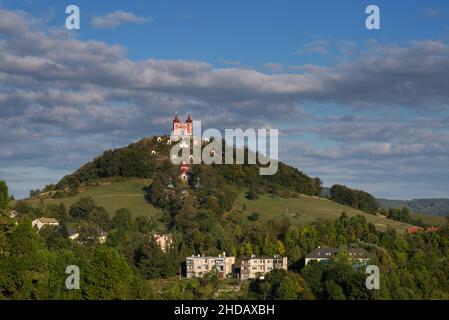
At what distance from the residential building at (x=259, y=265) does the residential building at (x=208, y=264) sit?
2463mm

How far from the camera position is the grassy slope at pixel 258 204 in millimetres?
140125

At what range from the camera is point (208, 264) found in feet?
345

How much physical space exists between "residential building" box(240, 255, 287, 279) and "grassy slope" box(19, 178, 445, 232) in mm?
26287

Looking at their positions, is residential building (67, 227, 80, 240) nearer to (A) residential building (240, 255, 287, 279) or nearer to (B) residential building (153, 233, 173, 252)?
(B) residential building (153, 233, 173, 252)

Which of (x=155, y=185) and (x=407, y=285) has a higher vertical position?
(x=155, y=185)

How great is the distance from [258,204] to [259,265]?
43.7m

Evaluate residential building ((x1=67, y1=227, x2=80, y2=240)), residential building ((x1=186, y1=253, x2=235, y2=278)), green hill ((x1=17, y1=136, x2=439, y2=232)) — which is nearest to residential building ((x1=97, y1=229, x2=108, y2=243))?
residential building ((x1=67, y1=227, x2=80, y2=240))

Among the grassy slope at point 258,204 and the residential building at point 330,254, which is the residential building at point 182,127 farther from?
the residential building at point 330,254

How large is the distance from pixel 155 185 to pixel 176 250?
41808 mm

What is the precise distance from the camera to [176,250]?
359ft

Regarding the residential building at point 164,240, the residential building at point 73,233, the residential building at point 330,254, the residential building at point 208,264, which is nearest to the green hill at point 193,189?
the residential building at point 73,233
